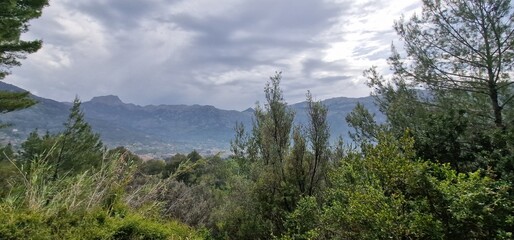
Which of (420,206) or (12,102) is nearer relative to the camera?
(420,206)

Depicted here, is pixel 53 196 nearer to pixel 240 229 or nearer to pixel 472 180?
pixel 472 180

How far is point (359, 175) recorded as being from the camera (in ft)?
15.7

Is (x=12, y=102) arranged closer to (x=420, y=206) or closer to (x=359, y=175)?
(x=359, y=175)

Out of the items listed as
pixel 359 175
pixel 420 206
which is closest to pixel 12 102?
pixel 359 175

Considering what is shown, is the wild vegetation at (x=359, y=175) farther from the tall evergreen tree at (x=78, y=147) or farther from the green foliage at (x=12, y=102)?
the green foliage at (x=12, y=102)

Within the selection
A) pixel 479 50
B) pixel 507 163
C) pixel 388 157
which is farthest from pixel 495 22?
pixel 388 157

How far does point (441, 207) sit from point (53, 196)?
431 centimetres

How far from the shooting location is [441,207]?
353 cm

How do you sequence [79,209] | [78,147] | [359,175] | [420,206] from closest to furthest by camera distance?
1. [79,209]
2. [420,206]
3. [359,175]
4. [78,147]

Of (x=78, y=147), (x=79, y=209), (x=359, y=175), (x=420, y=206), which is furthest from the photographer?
(x=78, y=147)

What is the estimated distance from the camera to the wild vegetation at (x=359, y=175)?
11.0 feet

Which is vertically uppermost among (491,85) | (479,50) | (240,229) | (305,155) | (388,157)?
(479,50)

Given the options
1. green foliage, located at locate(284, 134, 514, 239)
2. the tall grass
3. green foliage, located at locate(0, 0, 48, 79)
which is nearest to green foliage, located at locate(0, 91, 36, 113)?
green foliage, located at locate(0, 0, 48, 79)

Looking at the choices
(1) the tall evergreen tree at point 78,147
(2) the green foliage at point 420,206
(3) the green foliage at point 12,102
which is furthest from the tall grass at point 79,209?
(3) the green foliage at point 12,102
